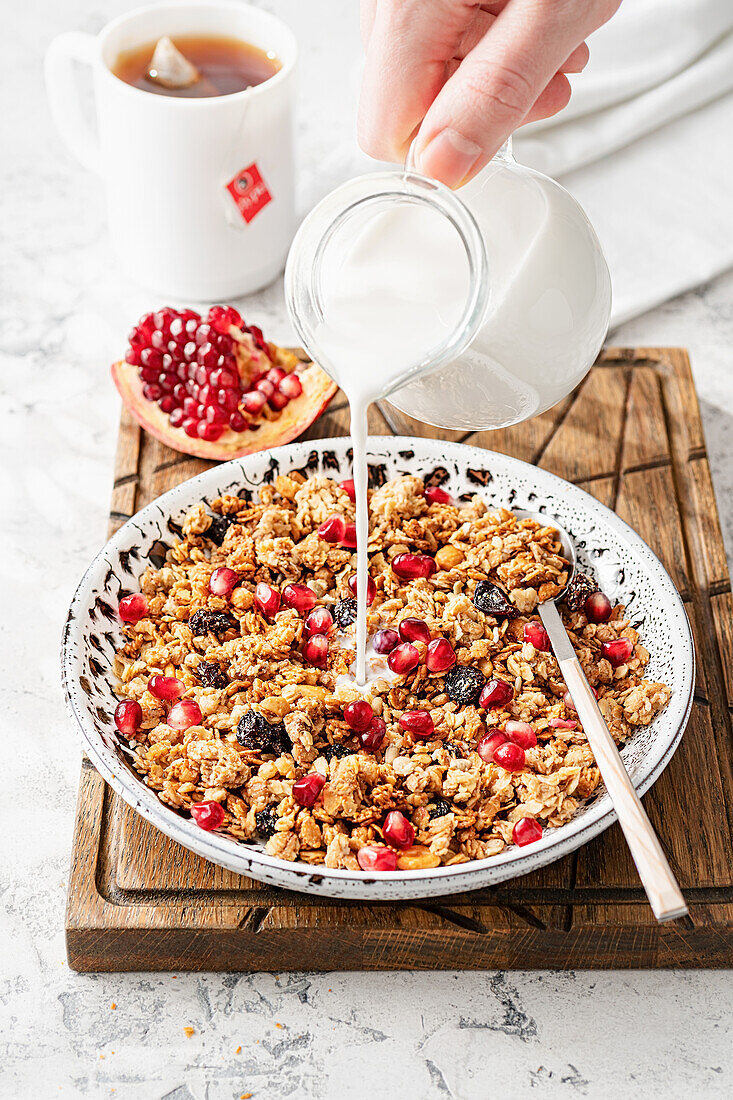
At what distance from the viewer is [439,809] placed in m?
1.64

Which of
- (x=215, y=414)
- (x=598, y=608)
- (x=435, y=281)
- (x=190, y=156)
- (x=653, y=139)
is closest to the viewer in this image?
(x=435, y=281)

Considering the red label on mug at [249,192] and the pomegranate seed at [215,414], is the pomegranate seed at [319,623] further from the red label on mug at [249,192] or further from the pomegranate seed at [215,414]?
the red label on mug at [249,192]

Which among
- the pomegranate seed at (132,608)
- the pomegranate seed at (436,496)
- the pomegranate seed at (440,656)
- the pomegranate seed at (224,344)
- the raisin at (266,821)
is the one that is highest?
the pomegranate seed at (440,656)

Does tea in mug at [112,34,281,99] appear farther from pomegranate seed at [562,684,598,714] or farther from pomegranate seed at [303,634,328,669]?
pomegranate seed at [562,684,598,714]

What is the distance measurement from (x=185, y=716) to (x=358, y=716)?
265 millimetres

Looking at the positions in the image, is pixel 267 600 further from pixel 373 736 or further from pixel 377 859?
pixel 377 859

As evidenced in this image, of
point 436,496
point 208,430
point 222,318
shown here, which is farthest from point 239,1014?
point 222,318

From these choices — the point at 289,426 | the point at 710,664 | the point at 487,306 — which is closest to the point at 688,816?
the point at 710,664

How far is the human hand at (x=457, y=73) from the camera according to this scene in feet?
4.67

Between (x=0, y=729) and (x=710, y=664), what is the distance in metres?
1.27

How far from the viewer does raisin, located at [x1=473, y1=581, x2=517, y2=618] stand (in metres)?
1.91

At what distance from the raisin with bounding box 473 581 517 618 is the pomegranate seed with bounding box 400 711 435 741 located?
250 millimetres

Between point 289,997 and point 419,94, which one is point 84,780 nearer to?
point 289,997

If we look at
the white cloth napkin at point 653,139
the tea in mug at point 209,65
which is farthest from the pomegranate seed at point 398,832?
the white cloth napkin at point 653,139
